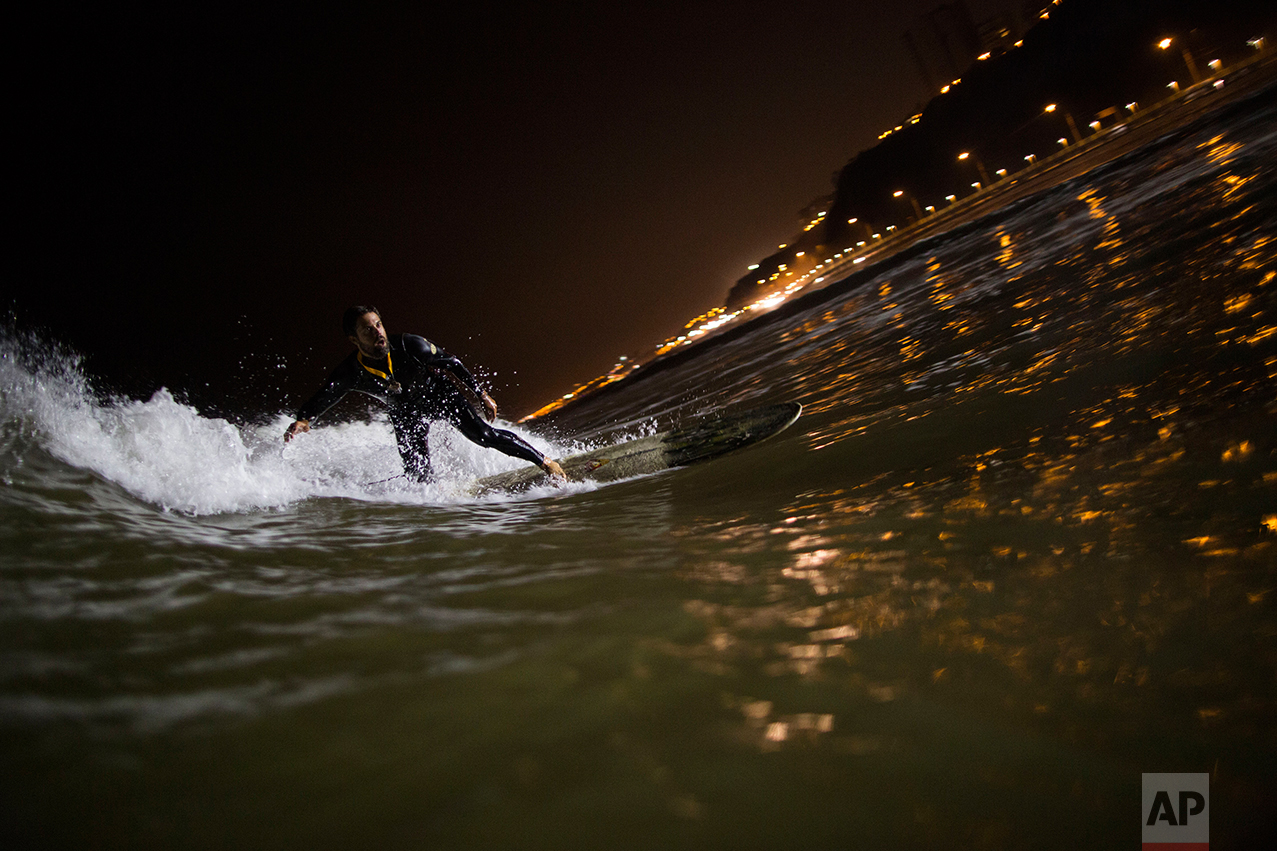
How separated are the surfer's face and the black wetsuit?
0.14 m

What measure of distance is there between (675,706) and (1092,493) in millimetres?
1936

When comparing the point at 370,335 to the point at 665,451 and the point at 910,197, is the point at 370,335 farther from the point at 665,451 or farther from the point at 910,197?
the point at 910,197

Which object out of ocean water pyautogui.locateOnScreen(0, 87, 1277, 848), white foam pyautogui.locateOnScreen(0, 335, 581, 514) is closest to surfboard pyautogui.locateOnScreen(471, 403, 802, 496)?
white foam pyautogui.locateOnScreen(0, 335, 581, 514)

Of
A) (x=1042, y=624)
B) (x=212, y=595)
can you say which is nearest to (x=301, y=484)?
(x=212, y=595)

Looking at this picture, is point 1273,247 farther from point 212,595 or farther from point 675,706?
point 212,595

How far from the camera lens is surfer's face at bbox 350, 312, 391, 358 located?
6.66 m

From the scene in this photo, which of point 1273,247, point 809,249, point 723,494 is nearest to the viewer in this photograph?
point 723,494

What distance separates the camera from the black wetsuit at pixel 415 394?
706cm

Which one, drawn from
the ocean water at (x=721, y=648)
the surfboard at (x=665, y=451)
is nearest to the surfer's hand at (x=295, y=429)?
the surfboard at (x=665, y=451)

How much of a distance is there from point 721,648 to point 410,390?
20.3 ft

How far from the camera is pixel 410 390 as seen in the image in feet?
23.8

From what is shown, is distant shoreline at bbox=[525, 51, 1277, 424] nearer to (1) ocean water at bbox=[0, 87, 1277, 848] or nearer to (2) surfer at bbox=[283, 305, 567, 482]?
(2) surfer at bbox=[283, 305, 567, 482]

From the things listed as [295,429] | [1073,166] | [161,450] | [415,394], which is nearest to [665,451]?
[415,394]

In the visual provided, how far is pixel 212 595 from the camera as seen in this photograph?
8.38 ft
